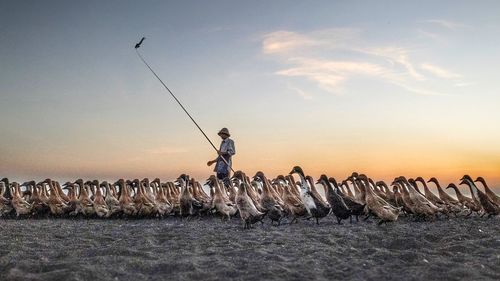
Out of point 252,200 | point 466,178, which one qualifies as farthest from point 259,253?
point 466,178

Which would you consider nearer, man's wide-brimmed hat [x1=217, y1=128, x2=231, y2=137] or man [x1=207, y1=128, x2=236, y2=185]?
man [x1=207, y1=128, x2=236, y2=185]

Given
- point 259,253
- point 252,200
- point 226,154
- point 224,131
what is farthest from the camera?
point 224,131

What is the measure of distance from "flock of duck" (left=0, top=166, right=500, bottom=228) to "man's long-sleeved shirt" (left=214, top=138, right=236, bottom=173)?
26.3 inches

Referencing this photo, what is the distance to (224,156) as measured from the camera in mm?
17297

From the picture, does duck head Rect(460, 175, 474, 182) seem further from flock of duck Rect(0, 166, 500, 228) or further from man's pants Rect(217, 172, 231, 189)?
man's pants Rect(217, 172, 231, 189)

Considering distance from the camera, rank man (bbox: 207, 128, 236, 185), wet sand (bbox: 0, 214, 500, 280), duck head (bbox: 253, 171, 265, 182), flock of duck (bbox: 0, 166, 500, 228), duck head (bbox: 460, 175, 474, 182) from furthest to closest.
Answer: man (bbox: 207, 128, 236, 185), duck head (bbox: 460, 175, 474, 182), duck head (bbox: 253, 171, 265, 182), flock of duck (bbox: 0, 166, 500, 228), wet sand (bbox: 0, 214, 500, 280)

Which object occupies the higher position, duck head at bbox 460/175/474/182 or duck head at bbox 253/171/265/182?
duck head at bbox 253/171/265/182

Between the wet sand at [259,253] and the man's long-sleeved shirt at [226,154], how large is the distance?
4.99 meters

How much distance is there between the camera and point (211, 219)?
1553 cm

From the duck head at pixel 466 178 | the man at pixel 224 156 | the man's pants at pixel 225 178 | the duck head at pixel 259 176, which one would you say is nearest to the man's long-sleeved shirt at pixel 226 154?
the man at pixel 224 156

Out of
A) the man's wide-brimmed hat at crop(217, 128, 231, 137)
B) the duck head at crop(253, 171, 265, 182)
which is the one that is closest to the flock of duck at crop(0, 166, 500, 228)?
the duck head at crop(253, 171, 265, 182)

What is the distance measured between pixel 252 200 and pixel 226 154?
2.99 metres

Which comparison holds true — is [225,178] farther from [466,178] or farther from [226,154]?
[466,178]

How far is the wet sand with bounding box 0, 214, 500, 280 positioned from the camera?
7.25 metres
